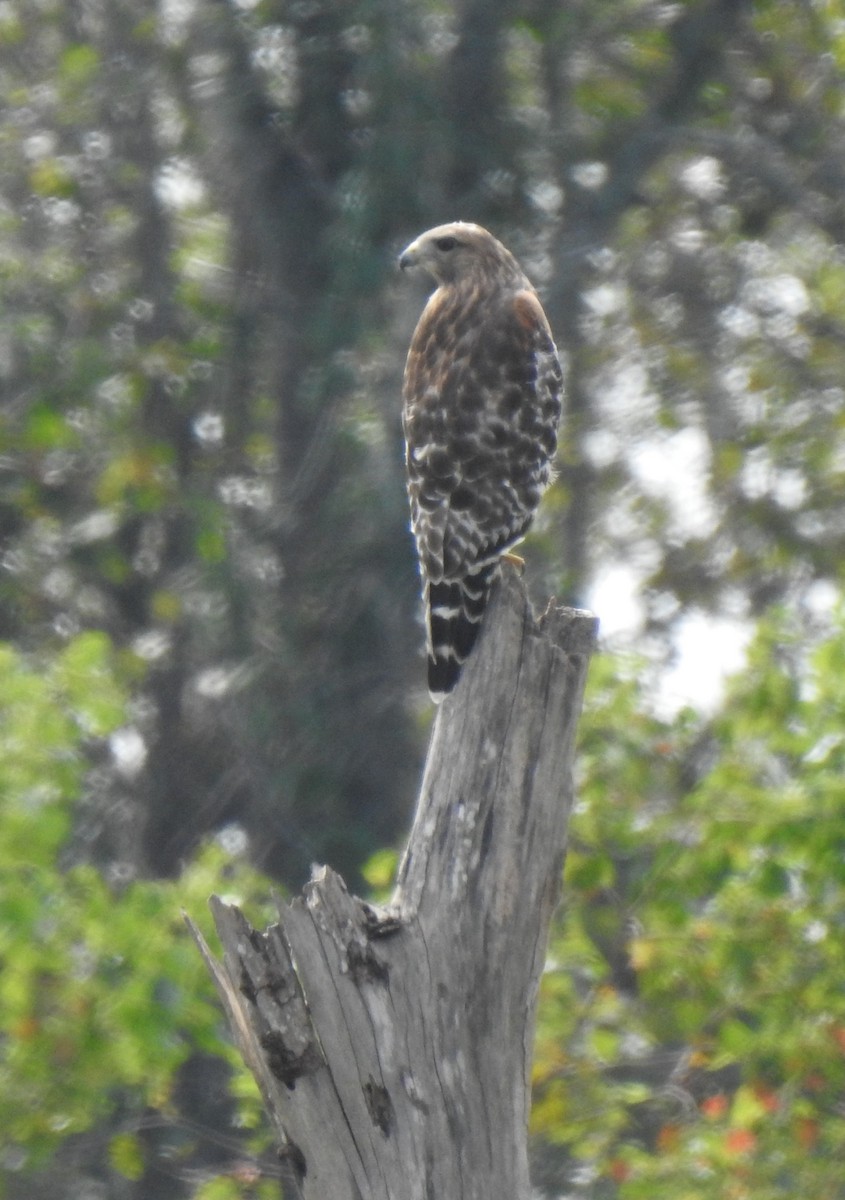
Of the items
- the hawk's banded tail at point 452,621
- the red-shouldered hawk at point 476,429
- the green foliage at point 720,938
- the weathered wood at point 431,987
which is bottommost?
the green foliage at point 720,938

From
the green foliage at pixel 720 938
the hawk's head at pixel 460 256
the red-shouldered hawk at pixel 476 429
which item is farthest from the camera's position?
the green foliage at pixel 720 938

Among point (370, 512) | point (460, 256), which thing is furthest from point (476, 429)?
point (370, 512)

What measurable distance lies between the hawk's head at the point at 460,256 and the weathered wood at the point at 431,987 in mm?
2518

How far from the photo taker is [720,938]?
7812 mm

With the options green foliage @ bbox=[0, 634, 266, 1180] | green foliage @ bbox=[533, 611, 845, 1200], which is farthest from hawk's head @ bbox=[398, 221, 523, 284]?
green foliage @ bbox=[0, 634, 266, 1180]

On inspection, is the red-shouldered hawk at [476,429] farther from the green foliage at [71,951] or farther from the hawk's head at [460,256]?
the green foliage at [71,951]

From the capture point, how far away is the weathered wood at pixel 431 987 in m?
3.47

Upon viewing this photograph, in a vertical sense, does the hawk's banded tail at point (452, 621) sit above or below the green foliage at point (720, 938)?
above

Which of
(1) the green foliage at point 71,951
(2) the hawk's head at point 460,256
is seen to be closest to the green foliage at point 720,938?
(1) the green foliage at point 71,951

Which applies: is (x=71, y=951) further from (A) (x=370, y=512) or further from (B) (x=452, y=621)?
(B) (x=452, y=621)

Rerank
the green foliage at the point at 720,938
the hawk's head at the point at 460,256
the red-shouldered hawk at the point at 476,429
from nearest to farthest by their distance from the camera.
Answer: the red-shouldered hawk at the point at 476,429
the hawk's head at the point at 460,256
the green foliage at the point at 720,938

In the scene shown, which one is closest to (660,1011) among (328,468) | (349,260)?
(328,468)

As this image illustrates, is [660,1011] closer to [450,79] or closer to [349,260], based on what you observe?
[349,260]

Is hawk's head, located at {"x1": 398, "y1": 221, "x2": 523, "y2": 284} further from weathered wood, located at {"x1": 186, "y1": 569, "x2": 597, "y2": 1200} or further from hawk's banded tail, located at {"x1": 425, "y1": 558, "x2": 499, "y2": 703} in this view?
weathered wood, located at {"x1": 186, "y1": 569, "x2": 597, "y2": 1200}
